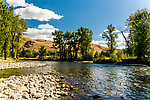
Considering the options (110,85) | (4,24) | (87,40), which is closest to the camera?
(110,85)

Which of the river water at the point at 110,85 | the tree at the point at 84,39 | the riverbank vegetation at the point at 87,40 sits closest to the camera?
the river water at the point at 110,85

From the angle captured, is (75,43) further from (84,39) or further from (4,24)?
(4,24)

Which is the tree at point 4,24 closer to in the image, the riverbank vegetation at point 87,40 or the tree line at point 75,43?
the riverbank vegetation at point 87,40

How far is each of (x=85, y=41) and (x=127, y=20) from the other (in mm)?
22577

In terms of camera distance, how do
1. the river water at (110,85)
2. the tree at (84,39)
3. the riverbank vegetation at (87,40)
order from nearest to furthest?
the river water at (110,85) < the riverbank vegetation at (87,40) < the tree at (84,39)

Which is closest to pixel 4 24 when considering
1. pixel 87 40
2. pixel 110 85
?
pixel 110 85

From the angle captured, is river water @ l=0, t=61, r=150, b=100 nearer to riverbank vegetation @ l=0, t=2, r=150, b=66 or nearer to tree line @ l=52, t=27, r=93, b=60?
riverbank vegetation @ l=0, t=2, r=150, b=66

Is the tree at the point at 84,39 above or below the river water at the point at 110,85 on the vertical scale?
above

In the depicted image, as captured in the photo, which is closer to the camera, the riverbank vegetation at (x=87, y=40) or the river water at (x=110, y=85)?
the river water at (x=110, y=85)

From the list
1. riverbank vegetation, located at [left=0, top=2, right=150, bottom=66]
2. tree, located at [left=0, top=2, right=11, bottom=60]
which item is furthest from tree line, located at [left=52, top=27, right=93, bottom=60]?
tree, located at [left=0, top=2, right=11, bottom=60]

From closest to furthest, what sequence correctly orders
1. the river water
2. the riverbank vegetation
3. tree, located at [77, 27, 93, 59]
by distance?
the river water < the riverbank vegetation < tree, located at [77, 27, 93, 59]

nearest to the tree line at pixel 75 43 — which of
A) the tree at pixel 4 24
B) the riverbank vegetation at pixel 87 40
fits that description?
the riverbank vegetation at pixel 87 40

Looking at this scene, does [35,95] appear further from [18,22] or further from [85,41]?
[85,41]

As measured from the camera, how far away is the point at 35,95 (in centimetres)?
662
